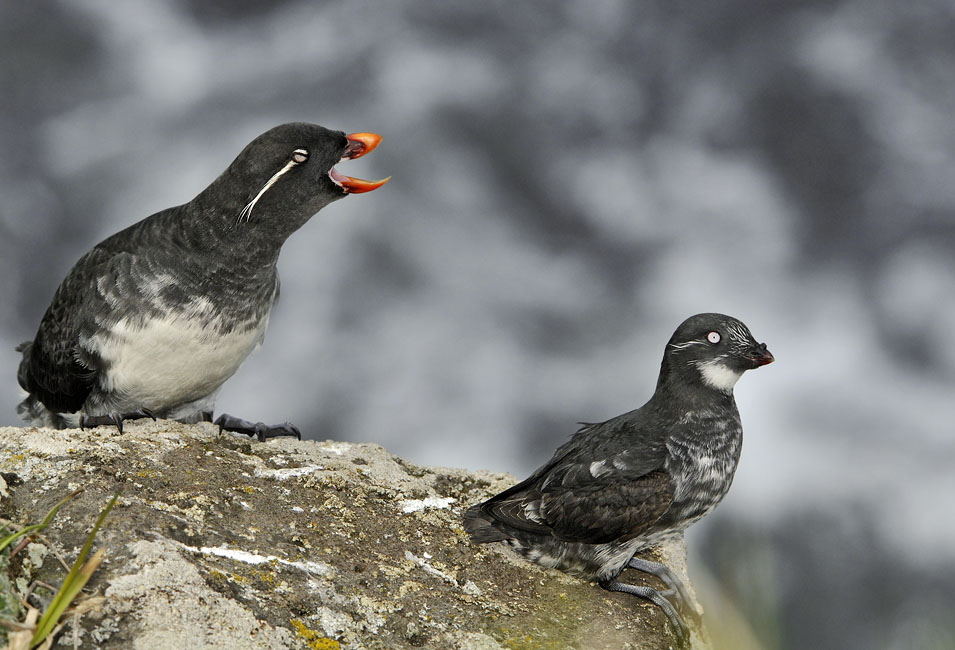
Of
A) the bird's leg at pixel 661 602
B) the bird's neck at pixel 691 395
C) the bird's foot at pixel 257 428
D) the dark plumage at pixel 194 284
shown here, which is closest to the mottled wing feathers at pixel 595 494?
the bird's neck at pixel 691 395

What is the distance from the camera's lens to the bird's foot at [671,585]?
548 centimetres

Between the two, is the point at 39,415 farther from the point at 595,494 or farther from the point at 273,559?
the point at 595,494

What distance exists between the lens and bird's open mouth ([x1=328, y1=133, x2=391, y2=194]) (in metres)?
6.53

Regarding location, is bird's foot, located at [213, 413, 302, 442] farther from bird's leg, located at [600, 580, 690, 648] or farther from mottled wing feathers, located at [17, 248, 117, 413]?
bird's leg, located at [600, 580, 690, 648]

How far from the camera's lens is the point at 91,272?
6.79m

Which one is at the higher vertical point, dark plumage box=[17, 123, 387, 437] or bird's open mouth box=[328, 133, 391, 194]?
bird's open mouth box=[328, 133, 391, 194]

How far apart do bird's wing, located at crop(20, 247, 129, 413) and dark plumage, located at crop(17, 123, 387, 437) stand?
0.01 m

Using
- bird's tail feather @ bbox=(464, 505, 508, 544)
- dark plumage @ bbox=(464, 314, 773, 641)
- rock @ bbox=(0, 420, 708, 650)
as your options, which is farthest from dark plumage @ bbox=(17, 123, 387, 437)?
dark plumage @ bbox=(464, 314, 773, 641)

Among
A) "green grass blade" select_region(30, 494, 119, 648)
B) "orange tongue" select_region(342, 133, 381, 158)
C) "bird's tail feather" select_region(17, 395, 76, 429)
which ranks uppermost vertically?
"orange tongue" select_region(342, 133, 381, 158)

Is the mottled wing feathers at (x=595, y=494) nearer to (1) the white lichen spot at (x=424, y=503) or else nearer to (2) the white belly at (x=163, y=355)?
(1) the white lichen spot at (x=424, y=503)

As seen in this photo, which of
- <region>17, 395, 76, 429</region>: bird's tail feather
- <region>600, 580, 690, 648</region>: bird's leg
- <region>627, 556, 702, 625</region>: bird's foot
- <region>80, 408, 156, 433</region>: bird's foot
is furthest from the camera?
<region>17, 395, 76, 429</region>: bird's tail feather

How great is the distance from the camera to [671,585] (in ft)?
18.3

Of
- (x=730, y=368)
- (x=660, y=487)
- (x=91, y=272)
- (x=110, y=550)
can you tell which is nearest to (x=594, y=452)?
(x=660, y=487)

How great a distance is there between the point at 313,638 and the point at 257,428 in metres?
2.78
